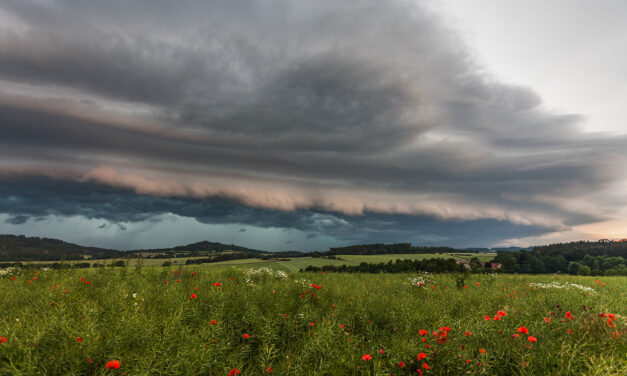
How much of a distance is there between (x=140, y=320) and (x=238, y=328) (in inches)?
→ 78.9

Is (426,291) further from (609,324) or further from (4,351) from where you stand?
(4,351)

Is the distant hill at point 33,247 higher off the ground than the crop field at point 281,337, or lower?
lower

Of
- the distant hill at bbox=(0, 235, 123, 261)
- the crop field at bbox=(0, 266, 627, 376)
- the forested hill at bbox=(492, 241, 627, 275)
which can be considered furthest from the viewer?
the distant hill at bbox=(0, 235, 123, 261)

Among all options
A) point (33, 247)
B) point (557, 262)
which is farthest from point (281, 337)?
point (33, 247)

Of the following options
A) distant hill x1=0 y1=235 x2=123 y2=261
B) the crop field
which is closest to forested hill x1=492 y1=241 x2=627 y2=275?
the crop field

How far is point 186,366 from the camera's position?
4.11m

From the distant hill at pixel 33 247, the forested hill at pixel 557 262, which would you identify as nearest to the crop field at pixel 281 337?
the forested hill at pixel 557 262

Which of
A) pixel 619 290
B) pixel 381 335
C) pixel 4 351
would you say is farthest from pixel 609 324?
pixel 619 290

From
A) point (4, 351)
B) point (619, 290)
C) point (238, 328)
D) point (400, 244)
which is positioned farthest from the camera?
point (400, 244)

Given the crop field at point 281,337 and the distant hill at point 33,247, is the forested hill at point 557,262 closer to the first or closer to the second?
the crop field at point 281,337

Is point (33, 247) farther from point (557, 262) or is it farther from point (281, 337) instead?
point (557, 262)

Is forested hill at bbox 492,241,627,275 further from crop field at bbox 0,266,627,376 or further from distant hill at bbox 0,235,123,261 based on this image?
distant hill at bbox 0,235,123,261

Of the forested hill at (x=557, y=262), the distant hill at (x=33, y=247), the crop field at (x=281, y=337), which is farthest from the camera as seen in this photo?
the distant hill at (x=33, y=247)

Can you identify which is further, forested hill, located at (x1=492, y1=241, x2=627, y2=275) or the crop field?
forested hill, located at (x1=492, y1=241, x2=627, y2=275)
